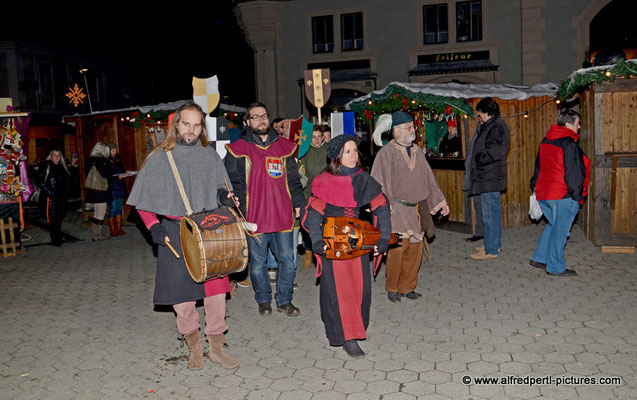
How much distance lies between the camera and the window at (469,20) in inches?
932

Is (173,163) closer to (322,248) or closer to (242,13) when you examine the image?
(322,248)

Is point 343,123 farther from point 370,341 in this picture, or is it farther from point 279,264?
point 370,341

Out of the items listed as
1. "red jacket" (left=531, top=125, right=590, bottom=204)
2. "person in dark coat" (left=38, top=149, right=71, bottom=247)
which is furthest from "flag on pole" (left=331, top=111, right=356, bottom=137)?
"person in dark coat" (left=38, top=149, right=71, bottom=247)

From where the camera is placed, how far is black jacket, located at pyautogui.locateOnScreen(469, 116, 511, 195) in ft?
29.0

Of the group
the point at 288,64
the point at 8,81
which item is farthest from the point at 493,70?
the point at 8,81

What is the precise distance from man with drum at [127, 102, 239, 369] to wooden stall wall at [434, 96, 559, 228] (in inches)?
284

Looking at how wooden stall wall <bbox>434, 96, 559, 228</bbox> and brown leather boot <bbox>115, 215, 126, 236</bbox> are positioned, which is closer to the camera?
wooden stall wall <bbox>434, 96, 559, 228</bbox>

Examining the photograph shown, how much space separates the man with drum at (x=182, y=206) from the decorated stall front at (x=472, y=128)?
680 centimetres

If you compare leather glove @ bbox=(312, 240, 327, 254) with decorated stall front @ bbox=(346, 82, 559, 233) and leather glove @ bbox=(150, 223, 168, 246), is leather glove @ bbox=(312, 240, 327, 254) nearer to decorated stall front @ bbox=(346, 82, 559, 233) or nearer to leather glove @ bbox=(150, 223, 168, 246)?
leather glove @ bbox=(150, 223, 168, 246)

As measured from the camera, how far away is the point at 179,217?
4.88 m

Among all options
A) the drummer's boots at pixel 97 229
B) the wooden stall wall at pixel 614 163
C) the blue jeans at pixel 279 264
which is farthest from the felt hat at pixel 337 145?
the drummer's boots at pixel 97 229

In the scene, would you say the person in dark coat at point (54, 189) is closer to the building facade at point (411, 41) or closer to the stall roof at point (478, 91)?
the stall roof at point (478, 91)

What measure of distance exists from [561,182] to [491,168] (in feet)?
4.82

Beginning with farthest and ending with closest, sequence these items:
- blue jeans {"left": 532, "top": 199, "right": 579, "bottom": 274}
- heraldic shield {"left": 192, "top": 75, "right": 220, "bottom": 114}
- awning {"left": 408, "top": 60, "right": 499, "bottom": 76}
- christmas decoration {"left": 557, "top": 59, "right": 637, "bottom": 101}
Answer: awning {"left": 408, "top": 60, "right": 499, "bottom": 76} < christmas decoration {"left": 557, "top": 59, "right": 637, "bottom": 101} < heraldic shield {"left": 192, "top": 75, "right": 220, "bottom": 114} < blue jeans {"left": 532, "top": 199, "right": 579, "bottom": 274}
